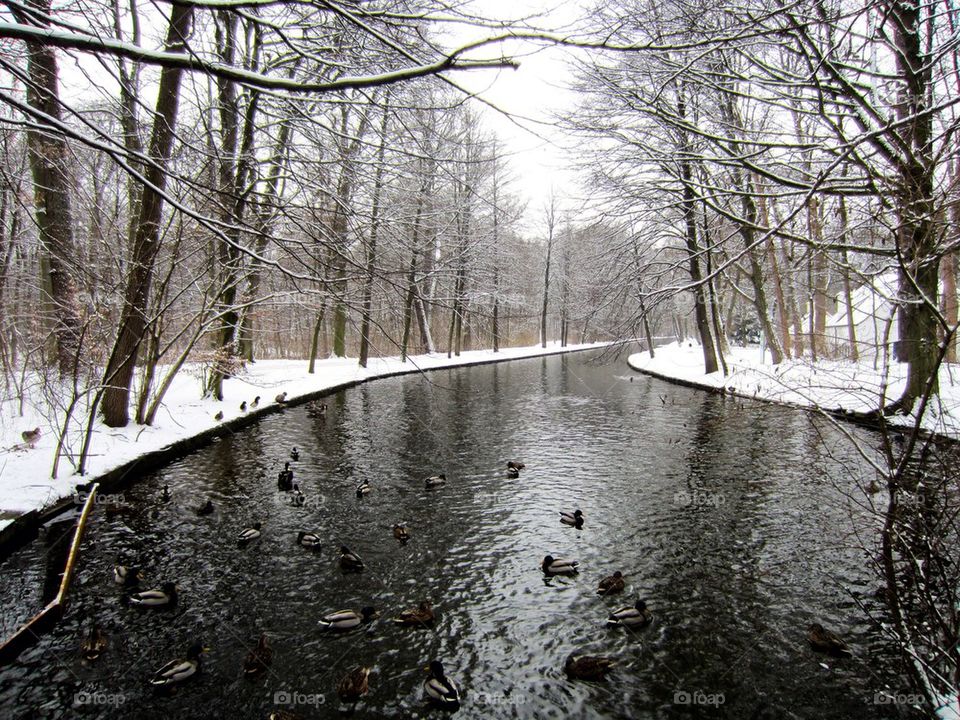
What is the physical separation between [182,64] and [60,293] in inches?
430

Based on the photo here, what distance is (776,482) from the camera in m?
8.02

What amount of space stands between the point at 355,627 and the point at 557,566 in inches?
83.9

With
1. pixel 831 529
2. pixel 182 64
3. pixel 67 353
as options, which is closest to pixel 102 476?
pixel 67 353

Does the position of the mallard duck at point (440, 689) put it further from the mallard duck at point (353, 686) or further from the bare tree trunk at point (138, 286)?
the bare tree trunk at point (138, 286)

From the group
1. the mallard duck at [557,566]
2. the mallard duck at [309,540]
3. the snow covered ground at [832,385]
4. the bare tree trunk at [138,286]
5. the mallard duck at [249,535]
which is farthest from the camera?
the bare tree trunk at [138,286]

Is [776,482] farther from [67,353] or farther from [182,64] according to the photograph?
[67,353]

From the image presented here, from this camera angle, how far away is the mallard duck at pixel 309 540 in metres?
5.93

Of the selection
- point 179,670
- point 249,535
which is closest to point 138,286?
point 249,535

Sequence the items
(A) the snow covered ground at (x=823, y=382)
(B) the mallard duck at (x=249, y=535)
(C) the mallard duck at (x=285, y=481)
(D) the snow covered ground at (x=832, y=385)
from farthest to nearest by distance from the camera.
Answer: (C) the mallard duck at (x=285, y=481) < (B) the mallard duck at (x=249, y=535) < (A) the snow covered ground at (x=823, y=382) < (D) the snow covered ground at (x=832, y=385)

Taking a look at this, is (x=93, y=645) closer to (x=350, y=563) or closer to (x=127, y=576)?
(x=127, y=576)

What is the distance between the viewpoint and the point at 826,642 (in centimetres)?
407

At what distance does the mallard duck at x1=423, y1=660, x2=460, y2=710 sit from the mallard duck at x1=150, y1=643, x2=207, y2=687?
179 cm

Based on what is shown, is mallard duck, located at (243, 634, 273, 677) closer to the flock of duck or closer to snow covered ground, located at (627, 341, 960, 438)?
the flock of duck

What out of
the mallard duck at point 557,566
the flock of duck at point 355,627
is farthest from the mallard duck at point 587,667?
the mallard duck at point 557,566
